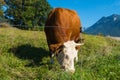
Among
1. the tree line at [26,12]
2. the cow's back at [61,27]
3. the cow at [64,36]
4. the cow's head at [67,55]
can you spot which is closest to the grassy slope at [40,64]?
the cow's head at [67,55]

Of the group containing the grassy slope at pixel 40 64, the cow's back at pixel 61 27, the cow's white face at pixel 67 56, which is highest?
the cow's back at pixel 61 27

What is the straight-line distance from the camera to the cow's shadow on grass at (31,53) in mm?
13938

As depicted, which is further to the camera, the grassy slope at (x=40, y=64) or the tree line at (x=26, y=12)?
the tree line at (x=26, y=12)

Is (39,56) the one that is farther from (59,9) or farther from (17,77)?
(17,77)

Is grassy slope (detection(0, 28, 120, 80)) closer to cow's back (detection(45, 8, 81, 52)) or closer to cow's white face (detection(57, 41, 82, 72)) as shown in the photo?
cow's white face (detection(57, 41, 82, 72))

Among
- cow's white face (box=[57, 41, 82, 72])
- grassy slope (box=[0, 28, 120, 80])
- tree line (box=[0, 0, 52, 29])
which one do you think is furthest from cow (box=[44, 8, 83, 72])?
tree line (box=[0, 0, 52, 29])

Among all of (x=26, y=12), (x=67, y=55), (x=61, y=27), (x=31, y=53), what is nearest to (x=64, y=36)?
(x=61, y=27)

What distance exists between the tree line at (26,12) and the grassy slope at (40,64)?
4600 centimetres

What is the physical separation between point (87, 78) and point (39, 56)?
4919 millimetres

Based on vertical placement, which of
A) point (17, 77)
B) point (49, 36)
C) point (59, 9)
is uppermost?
point (59, 9)

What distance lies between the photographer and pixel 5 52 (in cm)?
1453

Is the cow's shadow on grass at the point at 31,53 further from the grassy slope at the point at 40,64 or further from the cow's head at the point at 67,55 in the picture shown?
the cow's head at the point at 67,55

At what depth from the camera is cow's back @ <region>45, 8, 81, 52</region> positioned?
44.1 feet

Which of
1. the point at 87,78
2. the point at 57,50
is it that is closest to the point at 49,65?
the point at 57,50
